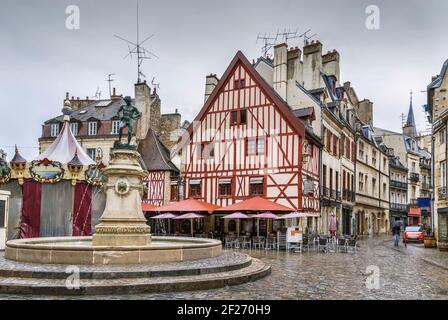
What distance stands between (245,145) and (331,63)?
437 inches

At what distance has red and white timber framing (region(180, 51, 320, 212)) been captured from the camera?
76.4ft

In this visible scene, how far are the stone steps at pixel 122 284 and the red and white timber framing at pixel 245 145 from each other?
47.0 feet

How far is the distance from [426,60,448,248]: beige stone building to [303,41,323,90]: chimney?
286 inches

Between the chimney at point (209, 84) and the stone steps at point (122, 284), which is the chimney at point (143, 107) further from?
the stone steps at point (122, 284)

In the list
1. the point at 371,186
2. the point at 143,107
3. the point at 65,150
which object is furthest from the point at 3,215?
the point at 371,186

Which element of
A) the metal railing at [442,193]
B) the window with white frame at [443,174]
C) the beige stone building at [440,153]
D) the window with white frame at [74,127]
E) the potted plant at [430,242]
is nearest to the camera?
the beige stone building at [440,153]

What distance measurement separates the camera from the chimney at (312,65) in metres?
29.5

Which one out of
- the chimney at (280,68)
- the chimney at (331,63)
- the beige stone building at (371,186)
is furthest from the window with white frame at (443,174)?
the chimney at (331,63)

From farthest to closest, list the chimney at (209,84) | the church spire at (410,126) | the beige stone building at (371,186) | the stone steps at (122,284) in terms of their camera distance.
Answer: the church spire at (410,126)
the beige stone building at (371,186)
the chimney at (209,84)
the stone steps at (122,284)

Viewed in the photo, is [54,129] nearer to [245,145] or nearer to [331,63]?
[245,145]

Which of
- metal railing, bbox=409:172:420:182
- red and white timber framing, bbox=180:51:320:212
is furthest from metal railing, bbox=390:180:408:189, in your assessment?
red and white timber framing, bbox=180:51:320:212

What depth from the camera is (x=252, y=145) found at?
24703 millimetres

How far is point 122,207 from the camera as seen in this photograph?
11336 millimetres
